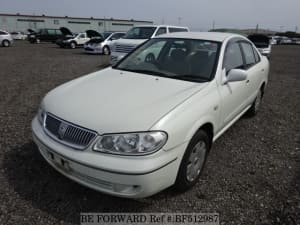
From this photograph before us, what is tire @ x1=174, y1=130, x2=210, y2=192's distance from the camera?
2.31 meters

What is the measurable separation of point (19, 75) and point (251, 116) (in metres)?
7.48

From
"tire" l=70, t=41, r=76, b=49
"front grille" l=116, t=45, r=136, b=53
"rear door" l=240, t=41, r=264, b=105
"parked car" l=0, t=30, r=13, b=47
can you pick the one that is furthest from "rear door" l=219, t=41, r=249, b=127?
"parked car" l=0, t=30, r=13, b=47

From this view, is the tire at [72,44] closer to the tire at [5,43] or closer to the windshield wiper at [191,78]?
the tire at [5,43]

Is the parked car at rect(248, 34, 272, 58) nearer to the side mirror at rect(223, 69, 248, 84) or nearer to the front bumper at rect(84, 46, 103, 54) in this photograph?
the front bumper at rect(84, 46, 103, 54)

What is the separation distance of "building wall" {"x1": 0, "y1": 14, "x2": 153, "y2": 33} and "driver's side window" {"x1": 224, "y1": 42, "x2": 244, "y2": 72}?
155ft

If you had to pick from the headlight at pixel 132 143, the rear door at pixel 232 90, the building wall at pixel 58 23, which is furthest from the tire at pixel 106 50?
the building wall at pixel 58 23

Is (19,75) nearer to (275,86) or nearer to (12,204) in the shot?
(12,204)

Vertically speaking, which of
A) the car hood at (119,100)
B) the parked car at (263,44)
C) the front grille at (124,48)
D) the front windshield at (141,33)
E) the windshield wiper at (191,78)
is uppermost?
the windshield wiper at (191,78)

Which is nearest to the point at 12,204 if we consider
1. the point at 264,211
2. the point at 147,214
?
the point at 147,214

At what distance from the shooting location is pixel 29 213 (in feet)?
7.32

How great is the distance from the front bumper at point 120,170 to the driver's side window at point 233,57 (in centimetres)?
156

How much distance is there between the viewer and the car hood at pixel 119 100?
207cm

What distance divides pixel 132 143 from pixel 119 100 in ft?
1.92

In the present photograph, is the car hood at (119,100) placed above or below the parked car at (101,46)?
above
